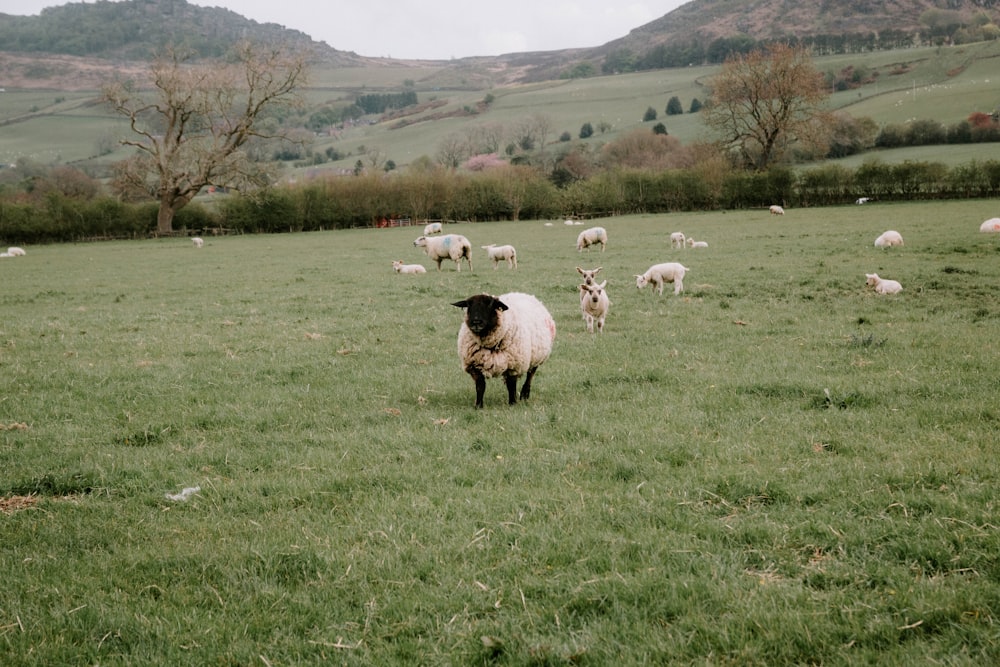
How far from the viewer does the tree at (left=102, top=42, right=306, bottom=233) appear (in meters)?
56.5

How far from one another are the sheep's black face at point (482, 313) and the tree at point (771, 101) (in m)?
62.4

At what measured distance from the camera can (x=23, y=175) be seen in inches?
3964

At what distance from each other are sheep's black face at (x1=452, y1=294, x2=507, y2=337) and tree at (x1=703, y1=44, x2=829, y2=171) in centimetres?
6244

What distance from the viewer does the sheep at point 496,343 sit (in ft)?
26.7

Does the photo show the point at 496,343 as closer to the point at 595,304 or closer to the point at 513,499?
the point at 513,499

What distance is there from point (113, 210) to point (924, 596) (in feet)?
224

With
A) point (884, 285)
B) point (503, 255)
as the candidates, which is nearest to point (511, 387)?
point (884, 285)

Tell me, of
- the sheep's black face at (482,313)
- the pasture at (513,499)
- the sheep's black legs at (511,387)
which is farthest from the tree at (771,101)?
the sheep's black face at (482,313)

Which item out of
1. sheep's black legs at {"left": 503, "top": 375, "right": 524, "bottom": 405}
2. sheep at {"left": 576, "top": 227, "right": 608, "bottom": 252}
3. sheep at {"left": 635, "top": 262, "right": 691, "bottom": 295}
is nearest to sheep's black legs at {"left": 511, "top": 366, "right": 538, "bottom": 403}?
sheep's black legs at {"left": 503, "top": 375, "right": 524, "bottom": 405}

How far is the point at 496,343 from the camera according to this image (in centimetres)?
825

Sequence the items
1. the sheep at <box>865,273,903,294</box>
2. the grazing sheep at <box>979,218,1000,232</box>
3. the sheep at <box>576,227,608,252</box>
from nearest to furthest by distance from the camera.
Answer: the sheep at <box>865,273,903,294</box>, the grazing sheep at <box>979,218,1000,232</box>, the sheep at <box>576,227,608,252</box>

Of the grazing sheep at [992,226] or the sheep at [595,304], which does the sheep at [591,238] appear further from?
the sheep at [595,304]

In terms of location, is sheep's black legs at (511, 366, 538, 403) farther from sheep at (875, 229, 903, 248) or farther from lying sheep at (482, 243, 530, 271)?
sheep at (875, 229, 903, 248)

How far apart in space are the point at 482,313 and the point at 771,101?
65.1 metres
